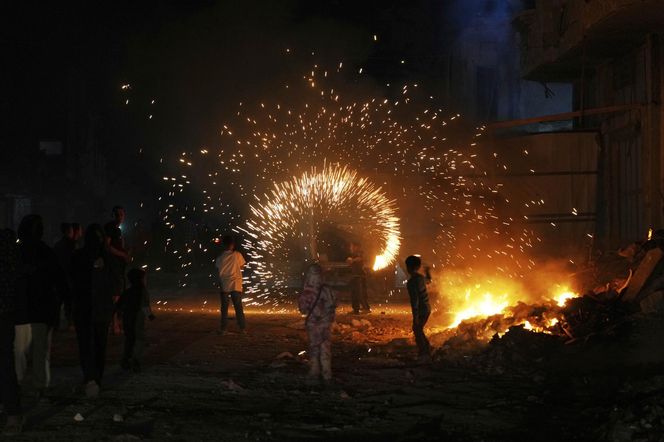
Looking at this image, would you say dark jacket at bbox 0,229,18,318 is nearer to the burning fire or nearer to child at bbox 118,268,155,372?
child at bbox 118,268,155,372

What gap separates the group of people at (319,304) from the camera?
8.34m

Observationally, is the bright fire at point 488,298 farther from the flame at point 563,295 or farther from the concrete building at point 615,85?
the concrete building at point 615,85

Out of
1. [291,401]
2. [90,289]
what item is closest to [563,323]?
[291,401]

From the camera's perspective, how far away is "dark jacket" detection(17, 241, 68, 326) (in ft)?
22.7

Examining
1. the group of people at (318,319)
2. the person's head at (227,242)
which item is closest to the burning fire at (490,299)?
the group of people at (318,319)

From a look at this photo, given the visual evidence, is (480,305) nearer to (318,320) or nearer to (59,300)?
(318,320)

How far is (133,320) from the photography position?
28.6ft

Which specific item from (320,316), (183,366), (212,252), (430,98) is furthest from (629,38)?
(212,252)

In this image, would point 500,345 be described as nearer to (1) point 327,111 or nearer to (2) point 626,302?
(2) point 626,302

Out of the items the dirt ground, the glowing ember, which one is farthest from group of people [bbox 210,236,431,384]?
the glowing ember

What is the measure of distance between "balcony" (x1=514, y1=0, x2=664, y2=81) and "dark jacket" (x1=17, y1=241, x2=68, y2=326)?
33.3ft

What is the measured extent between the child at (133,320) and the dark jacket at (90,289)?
113cm

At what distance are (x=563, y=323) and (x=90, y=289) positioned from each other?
618 cm

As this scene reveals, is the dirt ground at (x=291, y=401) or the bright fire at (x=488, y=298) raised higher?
the bright fire at (x=488, y=298)
